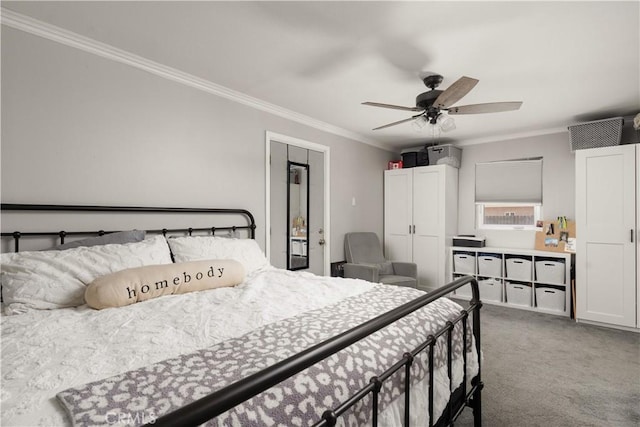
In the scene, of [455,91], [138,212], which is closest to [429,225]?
[455,91]

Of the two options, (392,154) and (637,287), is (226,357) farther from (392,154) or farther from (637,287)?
(392,154)

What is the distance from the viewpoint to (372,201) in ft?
16.5

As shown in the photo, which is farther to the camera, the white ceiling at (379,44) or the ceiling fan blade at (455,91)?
the ceiling fan blade at (455,91)

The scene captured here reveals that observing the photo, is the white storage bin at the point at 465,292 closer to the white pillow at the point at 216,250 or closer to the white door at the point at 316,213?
the white door at the point at 316,213

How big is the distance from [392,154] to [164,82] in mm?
3850

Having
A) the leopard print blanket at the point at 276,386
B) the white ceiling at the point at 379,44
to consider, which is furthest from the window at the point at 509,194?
the leopard print blanket at the point at 276,386

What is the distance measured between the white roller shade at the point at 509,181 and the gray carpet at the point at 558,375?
1.73 m

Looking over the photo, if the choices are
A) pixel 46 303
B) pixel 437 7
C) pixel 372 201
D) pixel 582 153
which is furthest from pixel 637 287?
pixel 46 303

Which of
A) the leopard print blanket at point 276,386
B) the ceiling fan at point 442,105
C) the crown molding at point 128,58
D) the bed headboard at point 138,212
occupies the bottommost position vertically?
the leopard print blanket at point 276,386

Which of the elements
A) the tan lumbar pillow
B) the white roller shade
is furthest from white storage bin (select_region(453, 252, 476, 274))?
the tan lumbar pillow

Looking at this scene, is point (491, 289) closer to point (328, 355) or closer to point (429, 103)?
point (429, 103)

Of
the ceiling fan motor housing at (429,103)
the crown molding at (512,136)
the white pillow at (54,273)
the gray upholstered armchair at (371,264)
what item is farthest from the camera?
the crown molding at (512,136)

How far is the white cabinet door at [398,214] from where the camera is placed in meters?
4.96

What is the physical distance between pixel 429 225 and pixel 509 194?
3.94ft
